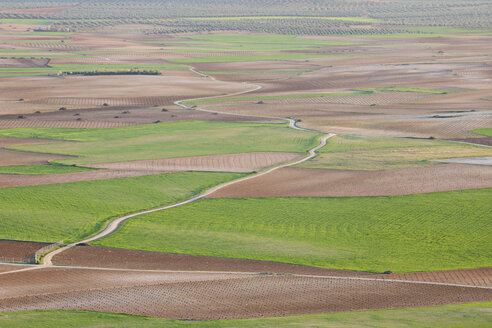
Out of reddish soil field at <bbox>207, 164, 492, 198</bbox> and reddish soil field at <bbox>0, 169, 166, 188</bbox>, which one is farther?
reddish soil field at <bbox>0, 169, 166, 188</bbox>

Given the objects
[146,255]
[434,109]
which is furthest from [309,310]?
[434,109]

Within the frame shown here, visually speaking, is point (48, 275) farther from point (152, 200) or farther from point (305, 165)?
point (305, 165)

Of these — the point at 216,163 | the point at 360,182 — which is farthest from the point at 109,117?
the point at 360,182

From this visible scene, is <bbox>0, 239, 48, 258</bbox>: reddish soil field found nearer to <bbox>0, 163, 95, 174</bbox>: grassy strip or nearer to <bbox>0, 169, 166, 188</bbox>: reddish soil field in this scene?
<bbox>0, 169, 166, 188</bbox>: reddish soil field

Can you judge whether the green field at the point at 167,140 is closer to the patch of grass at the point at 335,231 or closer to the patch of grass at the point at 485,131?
the patch of grass at the point at 485,131

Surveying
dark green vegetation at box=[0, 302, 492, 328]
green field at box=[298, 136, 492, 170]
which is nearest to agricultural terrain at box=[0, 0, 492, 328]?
dark green vegetation at box=[0, 302, 492, 328]

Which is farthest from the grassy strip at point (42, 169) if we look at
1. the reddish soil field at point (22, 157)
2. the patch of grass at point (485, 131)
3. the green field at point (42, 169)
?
the patch of grass at point (485, 131)

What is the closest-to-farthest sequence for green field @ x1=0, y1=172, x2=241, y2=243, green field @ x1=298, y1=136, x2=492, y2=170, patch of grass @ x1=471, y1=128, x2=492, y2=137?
green field @ x1=0, y1=172, x2=241, y2=243 → green field @ x1=298, y1=136, x2=492, y2=170 → patch of grass @ x1=471, y1=128, x2=492, y2=137
